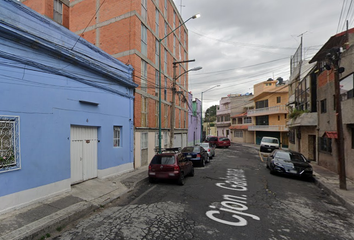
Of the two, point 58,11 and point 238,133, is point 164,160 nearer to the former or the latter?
point 58,11

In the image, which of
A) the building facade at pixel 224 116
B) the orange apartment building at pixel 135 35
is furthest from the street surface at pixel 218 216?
the building facade at pixel 224 116

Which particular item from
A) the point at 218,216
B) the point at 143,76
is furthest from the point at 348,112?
the point at 143,76

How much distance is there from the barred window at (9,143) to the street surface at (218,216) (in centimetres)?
241

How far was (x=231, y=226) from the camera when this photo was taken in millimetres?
4621

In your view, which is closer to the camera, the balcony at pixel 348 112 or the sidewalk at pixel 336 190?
the sidewalk at pixel 336 190

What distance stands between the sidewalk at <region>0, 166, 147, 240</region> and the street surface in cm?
29

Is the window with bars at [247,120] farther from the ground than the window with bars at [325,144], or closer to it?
farther from the ground

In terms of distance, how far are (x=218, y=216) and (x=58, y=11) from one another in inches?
541

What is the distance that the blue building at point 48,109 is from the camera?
17.2 ft

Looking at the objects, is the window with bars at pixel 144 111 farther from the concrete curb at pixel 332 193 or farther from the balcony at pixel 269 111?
the balcony at pixel 269 111

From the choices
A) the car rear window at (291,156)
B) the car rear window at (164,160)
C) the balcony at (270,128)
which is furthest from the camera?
the balcony at (270,128)

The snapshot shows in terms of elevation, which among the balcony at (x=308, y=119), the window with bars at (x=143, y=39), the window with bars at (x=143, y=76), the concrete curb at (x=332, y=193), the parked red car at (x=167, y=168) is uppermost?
the window with bars at (x=143, y=39)

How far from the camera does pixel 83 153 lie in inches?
316

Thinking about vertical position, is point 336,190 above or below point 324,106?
below
